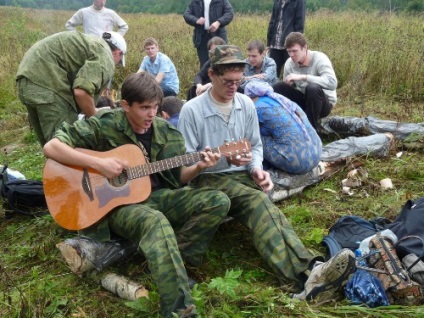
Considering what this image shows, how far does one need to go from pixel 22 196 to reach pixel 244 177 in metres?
2.00

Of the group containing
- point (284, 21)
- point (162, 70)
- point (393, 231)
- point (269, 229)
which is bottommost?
point (393, 231)

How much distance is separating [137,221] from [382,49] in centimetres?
668

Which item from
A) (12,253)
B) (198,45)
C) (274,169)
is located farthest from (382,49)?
(12,253)

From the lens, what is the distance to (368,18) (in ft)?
38.1

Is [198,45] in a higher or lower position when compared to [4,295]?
higher

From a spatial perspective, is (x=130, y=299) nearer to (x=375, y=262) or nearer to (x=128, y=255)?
(x=128, y=255)

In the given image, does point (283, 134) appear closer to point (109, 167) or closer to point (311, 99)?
point (311, 99)

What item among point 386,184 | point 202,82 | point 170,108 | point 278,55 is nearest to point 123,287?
point 170,108

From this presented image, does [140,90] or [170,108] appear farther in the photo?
[170,108]

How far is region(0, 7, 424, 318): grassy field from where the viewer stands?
2.61m

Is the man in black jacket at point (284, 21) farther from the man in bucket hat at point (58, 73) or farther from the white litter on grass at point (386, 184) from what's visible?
the man in bucket hat at point (58, 73)

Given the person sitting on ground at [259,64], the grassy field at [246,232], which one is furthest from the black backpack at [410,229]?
the person sitting on ground at [259,64]

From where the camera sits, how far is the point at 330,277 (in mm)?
2613

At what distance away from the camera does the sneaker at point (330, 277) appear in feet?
8.47
